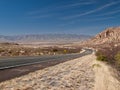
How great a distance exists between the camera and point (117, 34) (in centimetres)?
19962

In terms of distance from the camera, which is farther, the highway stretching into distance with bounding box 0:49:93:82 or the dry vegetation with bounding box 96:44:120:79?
the dry vegetation with bounding box 96:44:120:79

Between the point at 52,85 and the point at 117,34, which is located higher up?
the point at 117,34

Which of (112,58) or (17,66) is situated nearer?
(17,66)

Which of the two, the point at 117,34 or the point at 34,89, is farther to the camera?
the point at 117,34

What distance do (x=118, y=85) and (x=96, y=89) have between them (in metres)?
1.84

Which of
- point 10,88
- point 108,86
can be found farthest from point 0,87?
point 108,86

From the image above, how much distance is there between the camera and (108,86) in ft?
41.3

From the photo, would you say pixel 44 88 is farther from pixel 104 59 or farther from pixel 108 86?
pixel 104 59

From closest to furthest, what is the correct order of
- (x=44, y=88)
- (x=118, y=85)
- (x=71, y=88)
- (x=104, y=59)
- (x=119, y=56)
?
(x=44, y=88) < (x=71, y=88) < (x=118, y=85) < (x=119, y=56) < (x=104, y=59)

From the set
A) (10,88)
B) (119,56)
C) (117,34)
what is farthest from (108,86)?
(117,34)

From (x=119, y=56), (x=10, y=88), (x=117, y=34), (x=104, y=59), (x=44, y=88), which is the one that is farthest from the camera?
(x=117, y=34)

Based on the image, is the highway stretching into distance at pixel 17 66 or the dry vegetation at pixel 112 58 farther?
the dry vegetation at pixel 112 58

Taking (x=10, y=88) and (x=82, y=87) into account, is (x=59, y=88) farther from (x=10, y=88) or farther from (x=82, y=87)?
(x=10, y=88)

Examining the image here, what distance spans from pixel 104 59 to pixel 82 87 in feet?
56.2
